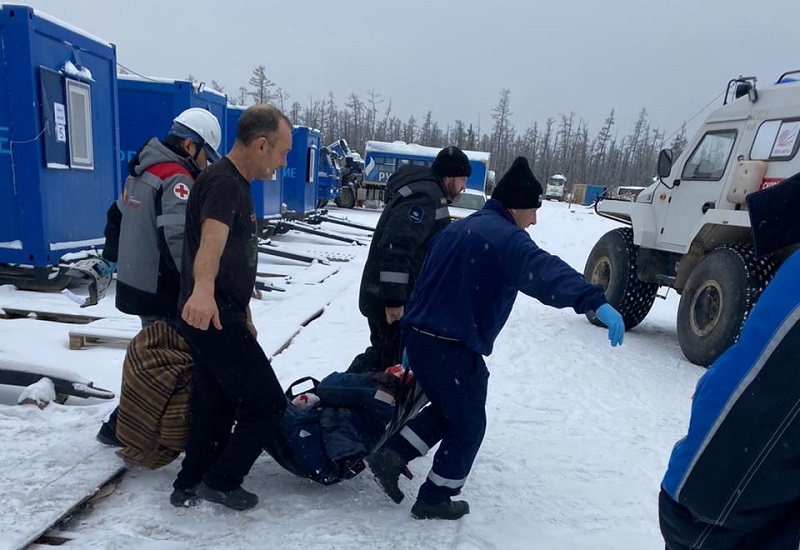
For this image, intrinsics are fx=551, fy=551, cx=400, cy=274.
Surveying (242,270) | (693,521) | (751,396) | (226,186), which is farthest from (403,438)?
(751,396)

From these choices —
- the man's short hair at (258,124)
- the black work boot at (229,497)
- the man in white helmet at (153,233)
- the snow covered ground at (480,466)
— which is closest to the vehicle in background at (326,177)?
the snow covered ground at (480,466)

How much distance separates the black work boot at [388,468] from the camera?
292cm

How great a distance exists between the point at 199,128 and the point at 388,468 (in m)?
2.24

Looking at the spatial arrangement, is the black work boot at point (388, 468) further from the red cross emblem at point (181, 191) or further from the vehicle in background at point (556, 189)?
the vehicle in background at point (556, 189)

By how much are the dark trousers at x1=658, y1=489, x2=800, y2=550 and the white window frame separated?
7091 millimetres

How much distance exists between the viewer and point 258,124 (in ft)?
8.46

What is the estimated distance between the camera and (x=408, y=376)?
3.10 metres

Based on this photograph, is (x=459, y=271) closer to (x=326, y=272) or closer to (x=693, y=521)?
(x=693, y=521)

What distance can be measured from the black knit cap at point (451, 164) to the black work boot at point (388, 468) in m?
1.89

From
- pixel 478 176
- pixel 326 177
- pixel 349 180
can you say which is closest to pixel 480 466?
pixel 326 177

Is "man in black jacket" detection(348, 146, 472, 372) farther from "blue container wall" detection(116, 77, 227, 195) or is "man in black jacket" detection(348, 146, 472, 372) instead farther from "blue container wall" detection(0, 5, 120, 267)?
"blue container wall" detection(116, 77, 227, 195)

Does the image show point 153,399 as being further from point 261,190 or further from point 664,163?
point 261,190

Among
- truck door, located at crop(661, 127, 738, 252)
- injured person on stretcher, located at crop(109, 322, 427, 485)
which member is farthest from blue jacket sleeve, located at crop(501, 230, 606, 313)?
truck door, located at crop(661, 127, 738, 252)

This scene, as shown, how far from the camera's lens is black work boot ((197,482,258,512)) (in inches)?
105
